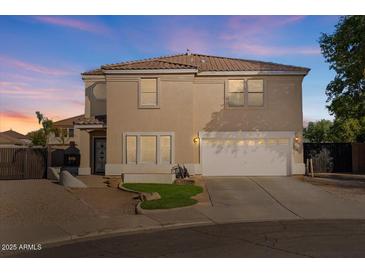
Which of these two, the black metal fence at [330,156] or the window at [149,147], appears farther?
the black metal fence at [330,156]

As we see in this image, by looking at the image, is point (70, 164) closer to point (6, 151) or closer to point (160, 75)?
point (6, 151)

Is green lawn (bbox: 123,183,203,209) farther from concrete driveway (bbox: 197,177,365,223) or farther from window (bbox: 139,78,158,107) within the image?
window (bbox: 139,78,158,107)

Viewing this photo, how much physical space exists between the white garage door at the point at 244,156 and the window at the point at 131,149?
3686mm

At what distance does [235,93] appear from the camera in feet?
77.4

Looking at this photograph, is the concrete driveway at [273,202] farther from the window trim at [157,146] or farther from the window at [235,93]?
the window at [235,93]

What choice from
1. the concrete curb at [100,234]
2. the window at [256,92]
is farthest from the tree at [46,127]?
the concrete curb at [100,234]

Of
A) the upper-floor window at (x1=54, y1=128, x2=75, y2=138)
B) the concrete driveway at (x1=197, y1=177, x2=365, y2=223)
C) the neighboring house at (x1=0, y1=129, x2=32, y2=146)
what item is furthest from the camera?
the upper-floor window at (x1=54, y1=128, x2=75, y2=138)

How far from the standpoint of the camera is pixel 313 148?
25.5 metres

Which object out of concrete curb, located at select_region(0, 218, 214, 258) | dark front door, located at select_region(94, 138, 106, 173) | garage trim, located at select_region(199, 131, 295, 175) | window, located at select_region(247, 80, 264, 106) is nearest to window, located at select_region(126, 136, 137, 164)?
dark front door, located at select_region(94, 138, 106, 173)

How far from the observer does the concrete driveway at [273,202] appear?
1219 centimetres

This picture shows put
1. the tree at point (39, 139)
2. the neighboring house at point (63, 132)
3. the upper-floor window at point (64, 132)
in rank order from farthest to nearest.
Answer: the tree at point (39, 139) < the upper-floor window at point (64, 132) < the neighboring house at point (63, 132)

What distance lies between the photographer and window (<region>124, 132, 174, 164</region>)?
22.7 m

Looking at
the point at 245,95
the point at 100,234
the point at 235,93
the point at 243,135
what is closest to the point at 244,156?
the point at 243,135

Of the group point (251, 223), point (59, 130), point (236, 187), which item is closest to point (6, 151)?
point (236, 187)
